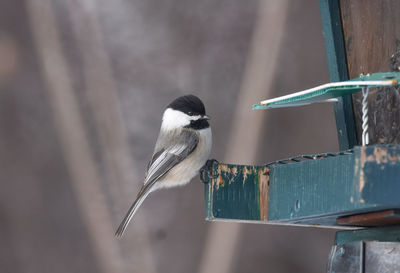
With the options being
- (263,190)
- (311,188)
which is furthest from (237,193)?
(311,188)

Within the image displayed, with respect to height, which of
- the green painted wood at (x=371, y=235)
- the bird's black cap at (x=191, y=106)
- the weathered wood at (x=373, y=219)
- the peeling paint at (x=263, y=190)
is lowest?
the green painted wood at (x=371, y=235)

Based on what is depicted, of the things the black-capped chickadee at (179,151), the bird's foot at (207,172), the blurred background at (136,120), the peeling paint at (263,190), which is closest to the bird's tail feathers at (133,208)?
the black-capped chickadee at (179,151)

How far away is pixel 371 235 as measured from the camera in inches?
105

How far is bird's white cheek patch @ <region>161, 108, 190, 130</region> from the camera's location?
3.45 meters

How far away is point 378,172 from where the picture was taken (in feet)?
7.29

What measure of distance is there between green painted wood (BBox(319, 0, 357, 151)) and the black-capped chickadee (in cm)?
68

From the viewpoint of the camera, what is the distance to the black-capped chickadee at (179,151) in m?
3.21

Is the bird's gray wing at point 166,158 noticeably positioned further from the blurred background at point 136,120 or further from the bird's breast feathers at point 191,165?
the blurred background at point 136,120

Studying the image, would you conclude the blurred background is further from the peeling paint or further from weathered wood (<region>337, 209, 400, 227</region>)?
weathered wood (<region>337, 209, 400, 227</region>)

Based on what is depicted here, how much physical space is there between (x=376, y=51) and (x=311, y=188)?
2.13 feet

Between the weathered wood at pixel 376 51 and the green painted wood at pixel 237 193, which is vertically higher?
the weathered wood at pixel 376 51

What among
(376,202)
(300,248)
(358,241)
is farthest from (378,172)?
(300,248)

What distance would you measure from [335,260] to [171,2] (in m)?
2.54

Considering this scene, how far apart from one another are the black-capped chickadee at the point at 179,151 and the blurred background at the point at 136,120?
888 millimetres
